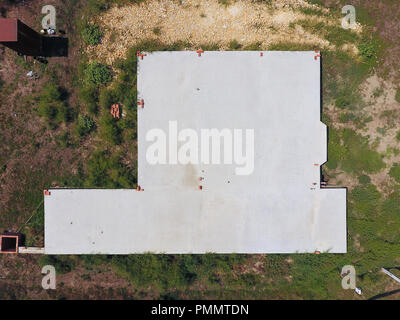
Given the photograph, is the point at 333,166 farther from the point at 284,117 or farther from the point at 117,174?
the point at 117,174

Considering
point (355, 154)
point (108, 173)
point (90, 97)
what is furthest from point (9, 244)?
point (355, 154)

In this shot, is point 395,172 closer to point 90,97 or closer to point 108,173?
point 108,173

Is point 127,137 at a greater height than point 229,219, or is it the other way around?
point 127,137
